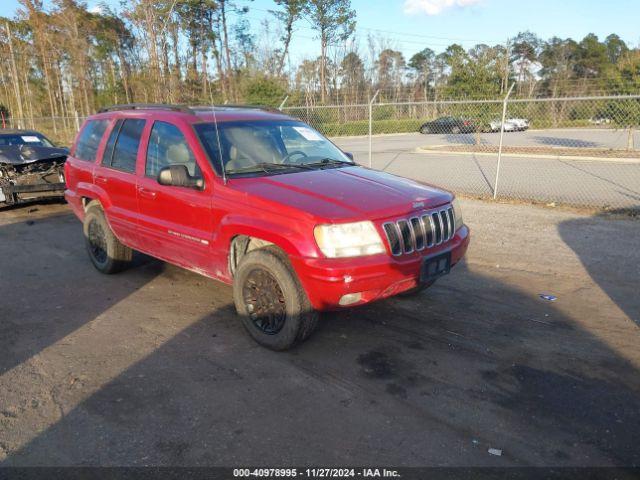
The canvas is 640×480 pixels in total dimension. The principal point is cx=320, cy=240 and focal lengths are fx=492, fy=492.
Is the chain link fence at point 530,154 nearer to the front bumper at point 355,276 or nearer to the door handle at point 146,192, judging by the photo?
the front bumper at point 355,276

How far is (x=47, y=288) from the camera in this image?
550 centimetres

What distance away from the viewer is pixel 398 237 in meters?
3.63

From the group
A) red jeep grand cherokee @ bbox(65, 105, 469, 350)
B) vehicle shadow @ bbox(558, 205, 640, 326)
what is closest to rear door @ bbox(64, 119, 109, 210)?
red jeep grand cherokee @ bbox(65, 105, 469, 350)

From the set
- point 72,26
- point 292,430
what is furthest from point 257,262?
point 72,26

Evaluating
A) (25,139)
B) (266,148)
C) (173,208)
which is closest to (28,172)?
(25,139)

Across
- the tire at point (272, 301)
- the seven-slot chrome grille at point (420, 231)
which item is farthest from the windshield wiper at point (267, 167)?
the seven-slot chrome grille at point (420, 231)

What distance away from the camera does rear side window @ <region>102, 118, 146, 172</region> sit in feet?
16.3

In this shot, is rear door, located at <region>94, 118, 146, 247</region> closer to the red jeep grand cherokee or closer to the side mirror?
the red jeep grand cherokee

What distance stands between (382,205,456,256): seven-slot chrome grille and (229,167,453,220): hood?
0.26ft

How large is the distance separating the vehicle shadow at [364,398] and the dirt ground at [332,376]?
12mm

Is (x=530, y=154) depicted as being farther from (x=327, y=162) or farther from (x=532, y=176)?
(x=327, y=162)

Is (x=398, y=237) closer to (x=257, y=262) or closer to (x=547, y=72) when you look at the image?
(x=257, y=262)

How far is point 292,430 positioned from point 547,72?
241 feet

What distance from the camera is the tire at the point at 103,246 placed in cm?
563
